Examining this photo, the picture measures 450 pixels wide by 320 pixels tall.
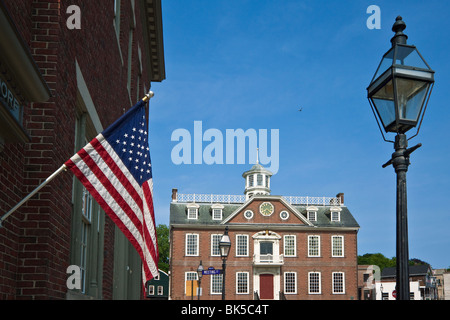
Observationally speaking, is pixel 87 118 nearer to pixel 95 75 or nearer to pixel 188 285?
pixel 95 75

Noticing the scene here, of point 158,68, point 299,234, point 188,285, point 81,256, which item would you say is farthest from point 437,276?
point 81,256

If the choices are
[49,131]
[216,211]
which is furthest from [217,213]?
[49,131]

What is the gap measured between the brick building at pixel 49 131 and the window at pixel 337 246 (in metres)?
49.9

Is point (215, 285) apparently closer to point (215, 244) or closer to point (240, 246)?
point (215, 244)

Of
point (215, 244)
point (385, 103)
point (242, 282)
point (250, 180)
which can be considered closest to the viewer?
point (385, 103)

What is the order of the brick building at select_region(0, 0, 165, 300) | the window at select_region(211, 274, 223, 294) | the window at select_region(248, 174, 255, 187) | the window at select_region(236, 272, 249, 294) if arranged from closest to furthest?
the brick building at select_region(0, 0, 165, 300), the window at select_region(211, 274, 223, 294), the window at select_region(236, 272, 249, 294), the window at select_region(248, 174, 255, 187)

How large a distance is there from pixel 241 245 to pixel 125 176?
171 ft

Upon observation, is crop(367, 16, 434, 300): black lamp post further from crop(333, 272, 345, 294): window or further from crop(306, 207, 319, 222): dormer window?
crop(306, 207, 319, 222): dormer window

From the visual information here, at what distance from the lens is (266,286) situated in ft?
185

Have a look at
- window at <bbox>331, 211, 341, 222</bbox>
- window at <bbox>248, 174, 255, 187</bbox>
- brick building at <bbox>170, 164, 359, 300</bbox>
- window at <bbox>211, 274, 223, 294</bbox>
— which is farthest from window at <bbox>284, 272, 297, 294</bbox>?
window at <bbox>248, 174, 255, 187</bbox>

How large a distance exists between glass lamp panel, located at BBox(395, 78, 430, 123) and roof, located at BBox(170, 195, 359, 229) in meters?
51.6

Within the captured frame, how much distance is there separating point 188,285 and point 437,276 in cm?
7489

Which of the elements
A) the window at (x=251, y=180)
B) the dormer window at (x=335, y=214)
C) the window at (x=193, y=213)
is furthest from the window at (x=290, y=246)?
the window at (x=251, y=180)

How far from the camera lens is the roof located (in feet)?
188
